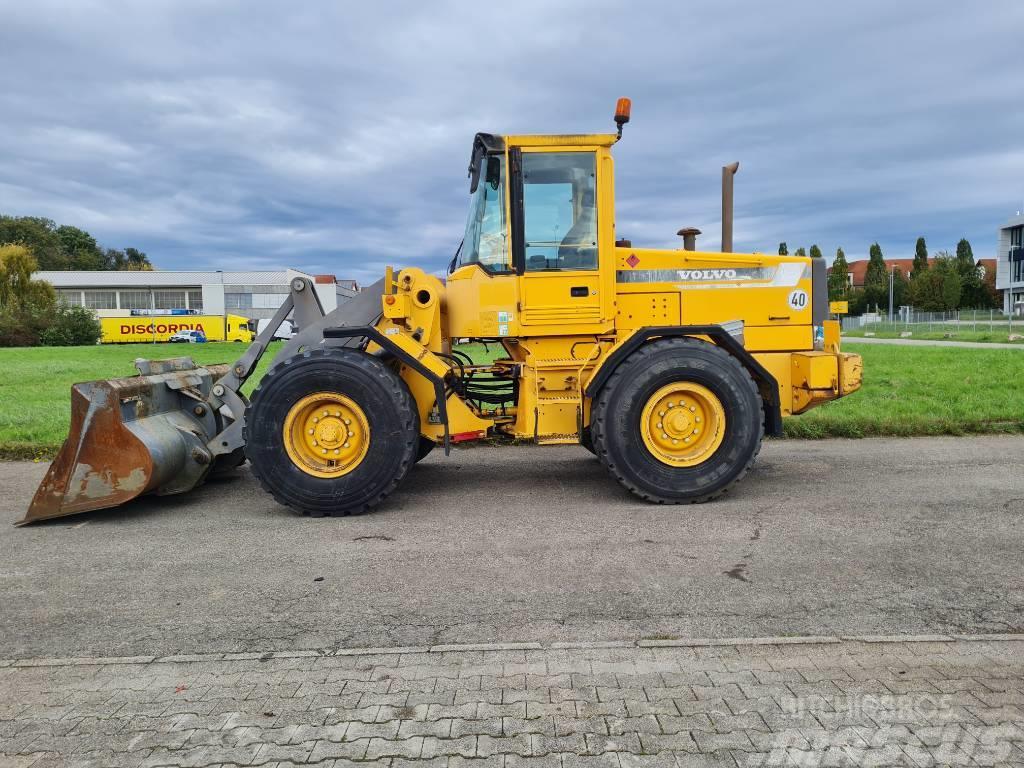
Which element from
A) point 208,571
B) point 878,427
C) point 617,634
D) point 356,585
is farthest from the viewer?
point 878,427

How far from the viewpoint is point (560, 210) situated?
19.8ft

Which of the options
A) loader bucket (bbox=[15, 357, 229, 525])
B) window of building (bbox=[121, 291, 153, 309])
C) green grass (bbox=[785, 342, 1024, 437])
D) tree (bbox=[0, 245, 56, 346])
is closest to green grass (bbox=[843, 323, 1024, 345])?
green grass (bbox=[785, 342, 1024, 437])

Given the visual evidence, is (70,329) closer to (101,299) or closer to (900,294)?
(101,299)

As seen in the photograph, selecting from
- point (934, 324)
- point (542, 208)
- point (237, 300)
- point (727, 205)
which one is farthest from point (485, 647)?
point (237, 300)

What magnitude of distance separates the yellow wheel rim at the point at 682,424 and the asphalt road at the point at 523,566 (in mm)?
446

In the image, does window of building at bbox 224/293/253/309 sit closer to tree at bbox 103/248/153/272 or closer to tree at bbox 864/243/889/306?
tree at bbox 103/248/153/272

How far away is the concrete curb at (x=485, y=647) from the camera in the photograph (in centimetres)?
323

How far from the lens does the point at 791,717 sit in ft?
8.77

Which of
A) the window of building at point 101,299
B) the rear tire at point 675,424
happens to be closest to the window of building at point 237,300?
the window of building at point 101,299

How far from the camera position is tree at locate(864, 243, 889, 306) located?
203 ft

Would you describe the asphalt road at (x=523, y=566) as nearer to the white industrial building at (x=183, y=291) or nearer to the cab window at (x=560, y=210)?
the cab window at (x=560, y=210)

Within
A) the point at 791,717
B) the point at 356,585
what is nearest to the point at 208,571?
the point at 356,585

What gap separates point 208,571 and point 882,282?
70.2 m

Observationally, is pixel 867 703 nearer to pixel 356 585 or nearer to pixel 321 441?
pixel 356 585
